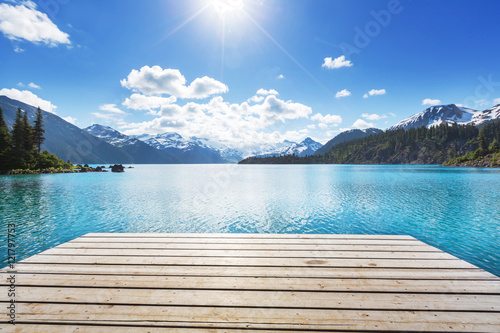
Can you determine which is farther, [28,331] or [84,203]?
[84,203]

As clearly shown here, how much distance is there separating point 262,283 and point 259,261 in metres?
1.32

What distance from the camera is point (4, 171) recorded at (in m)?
71.3

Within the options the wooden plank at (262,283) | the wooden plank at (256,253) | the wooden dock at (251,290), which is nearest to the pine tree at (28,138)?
the wooden plank at (256,253)

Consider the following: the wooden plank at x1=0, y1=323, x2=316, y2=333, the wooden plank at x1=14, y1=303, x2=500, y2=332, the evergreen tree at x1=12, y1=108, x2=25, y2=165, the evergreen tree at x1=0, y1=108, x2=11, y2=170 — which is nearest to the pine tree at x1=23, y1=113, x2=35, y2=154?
the evergreen tree at x1=12, y1=108, x2=25, y2=165

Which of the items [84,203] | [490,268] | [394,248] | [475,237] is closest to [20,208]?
[84,203]

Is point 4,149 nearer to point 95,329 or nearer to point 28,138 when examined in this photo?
point 28,138

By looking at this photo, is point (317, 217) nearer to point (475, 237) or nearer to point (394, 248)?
point (475, 237)

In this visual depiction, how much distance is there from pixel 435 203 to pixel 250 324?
33268mm

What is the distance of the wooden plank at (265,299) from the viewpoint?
4.91 m

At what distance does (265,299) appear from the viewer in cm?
511

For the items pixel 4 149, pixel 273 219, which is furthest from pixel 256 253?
pixel 4 149

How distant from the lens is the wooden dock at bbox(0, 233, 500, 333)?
441cm

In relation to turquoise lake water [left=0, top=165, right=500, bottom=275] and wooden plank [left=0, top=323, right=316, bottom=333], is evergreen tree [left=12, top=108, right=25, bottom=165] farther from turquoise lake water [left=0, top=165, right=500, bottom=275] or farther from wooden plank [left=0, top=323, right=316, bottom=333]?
wooden plank [left=0, top=323, right=316, bottom=333]

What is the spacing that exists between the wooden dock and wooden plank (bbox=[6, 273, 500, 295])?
3 centimetres
